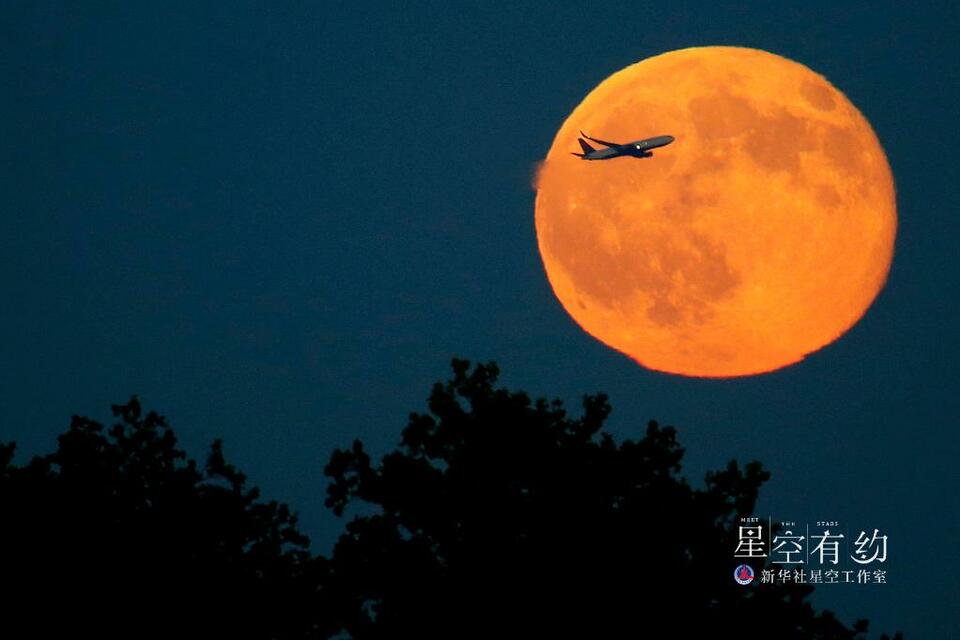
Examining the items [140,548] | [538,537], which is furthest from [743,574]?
[140,548]

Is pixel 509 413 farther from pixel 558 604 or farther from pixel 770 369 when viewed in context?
pixel 770 369

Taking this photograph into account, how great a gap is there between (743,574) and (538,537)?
16.4 ft

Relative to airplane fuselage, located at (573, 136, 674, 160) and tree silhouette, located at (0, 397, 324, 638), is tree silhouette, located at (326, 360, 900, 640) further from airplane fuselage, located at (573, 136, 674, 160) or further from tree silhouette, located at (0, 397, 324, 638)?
airplane fuselage, located at (573, 136, 674, 160)

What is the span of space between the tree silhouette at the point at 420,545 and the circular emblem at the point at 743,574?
22 centimetres

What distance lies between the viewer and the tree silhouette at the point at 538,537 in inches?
1443

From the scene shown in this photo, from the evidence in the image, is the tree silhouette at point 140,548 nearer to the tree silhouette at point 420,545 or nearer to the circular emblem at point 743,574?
the tree silhouette at point 420,545

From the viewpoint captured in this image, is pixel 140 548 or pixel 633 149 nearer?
pixel 140 548

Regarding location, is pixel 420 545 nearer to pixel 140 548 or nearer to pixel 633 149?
pixel 140 548

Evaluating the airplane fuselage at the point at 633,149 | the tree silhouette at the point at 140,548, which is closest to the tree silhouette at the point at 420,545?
the tree silhouette at the point at 140,548

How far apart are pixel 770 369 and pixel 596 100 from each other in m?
11.8

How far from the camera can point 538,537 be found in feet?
123

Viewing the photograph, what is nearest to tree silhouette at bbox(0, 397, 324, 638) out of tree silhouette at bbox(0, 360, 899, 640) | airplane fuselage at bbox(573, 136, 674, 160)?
tree silhouette at bbox(0, 360, 899, 640)

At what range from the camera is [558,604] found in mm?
36500

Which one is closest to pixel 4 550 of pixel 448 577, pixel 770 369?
pixel 448 577
